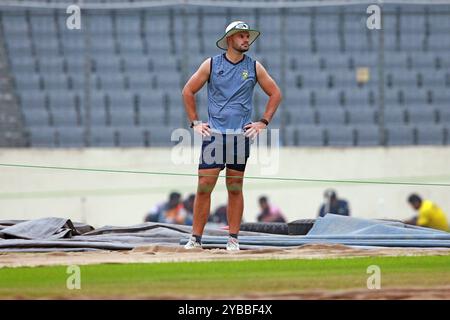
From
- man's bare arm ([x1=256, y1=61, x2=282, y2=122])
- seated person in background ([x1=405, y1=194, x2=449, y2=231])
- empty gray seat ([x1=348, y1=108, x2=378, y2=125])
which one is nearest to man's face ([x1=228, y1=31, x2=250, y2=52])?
man's bare arm ([x1=256, y1=61, x2=282, y2=122])

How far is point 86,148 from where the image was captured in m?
19.5

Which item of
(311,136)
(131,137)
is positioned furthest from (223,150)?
(311,136)

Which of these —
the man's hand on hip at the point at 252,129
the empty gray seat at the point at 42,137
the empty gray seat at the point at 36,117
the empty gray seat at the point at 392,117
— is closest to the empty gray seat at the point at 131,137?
the empty gray seat at the point at 42,137

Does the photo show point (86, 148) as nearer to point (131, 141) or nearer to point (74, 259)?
point (131, 141)

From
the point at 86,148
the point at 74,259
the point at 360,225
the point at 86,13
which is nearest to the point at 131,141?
the point at 86,148

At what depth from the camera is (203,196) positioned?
32.8ft

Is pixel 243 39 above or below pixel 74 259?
above

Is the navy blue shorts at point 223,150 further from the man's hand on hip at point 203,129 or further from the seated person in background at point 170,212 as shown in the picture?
the seated person in background at point 170,212

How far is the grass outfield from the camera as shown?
25.1ft

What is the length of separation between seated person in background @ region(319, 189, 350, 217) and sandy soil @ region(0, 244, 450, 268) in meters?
8.87

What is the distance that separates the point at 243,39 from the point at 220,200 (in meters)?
9.75

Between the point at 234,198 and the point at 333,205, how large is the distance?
360 inches

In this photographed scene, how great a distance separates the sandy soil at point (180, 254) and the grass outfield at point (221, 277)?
315 mm

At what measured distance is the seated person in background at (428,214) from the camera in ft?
60.1
